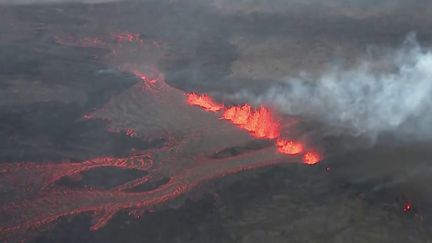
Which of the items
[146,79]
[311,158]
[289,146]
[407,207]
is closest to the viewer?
[407,207]

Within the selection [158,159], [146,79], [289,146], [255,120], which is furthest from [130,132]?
[289,146]

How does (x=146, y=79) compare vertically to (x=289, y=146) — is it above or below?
above

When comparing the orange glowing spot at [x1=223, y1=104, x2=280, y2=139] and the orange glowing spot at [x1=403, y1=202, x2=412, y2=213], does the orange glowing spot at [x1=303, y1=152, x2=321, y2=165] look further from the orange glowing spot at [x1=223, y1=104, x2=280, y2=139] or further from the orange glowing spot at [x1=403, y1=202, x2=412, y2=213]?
the orange glowing spot at [x1=403, y1=202, x2=412, y2=213]

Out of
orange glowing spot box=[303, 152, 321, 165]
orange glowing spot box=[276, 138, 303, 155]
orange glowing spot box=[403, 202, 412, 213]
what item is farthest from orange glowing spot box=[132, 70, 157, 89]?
orange glowing spot box=[403, 202, 412, 213]

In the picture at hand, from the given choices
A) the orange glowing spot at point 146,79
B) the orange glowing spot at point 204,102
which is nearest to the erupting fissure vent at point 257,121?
the orange glowing spot at point 204,102

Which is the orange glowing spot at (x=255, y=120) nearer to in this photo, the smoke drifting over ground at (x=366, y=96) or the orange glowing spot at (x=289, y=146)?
the orange glowing spot at (x=289, y=146)

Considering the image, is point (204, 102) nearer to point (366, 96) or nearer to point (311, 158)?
point (311, 158)

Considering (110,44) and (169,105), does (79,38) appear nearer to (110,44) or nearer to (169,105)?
(110,44)
